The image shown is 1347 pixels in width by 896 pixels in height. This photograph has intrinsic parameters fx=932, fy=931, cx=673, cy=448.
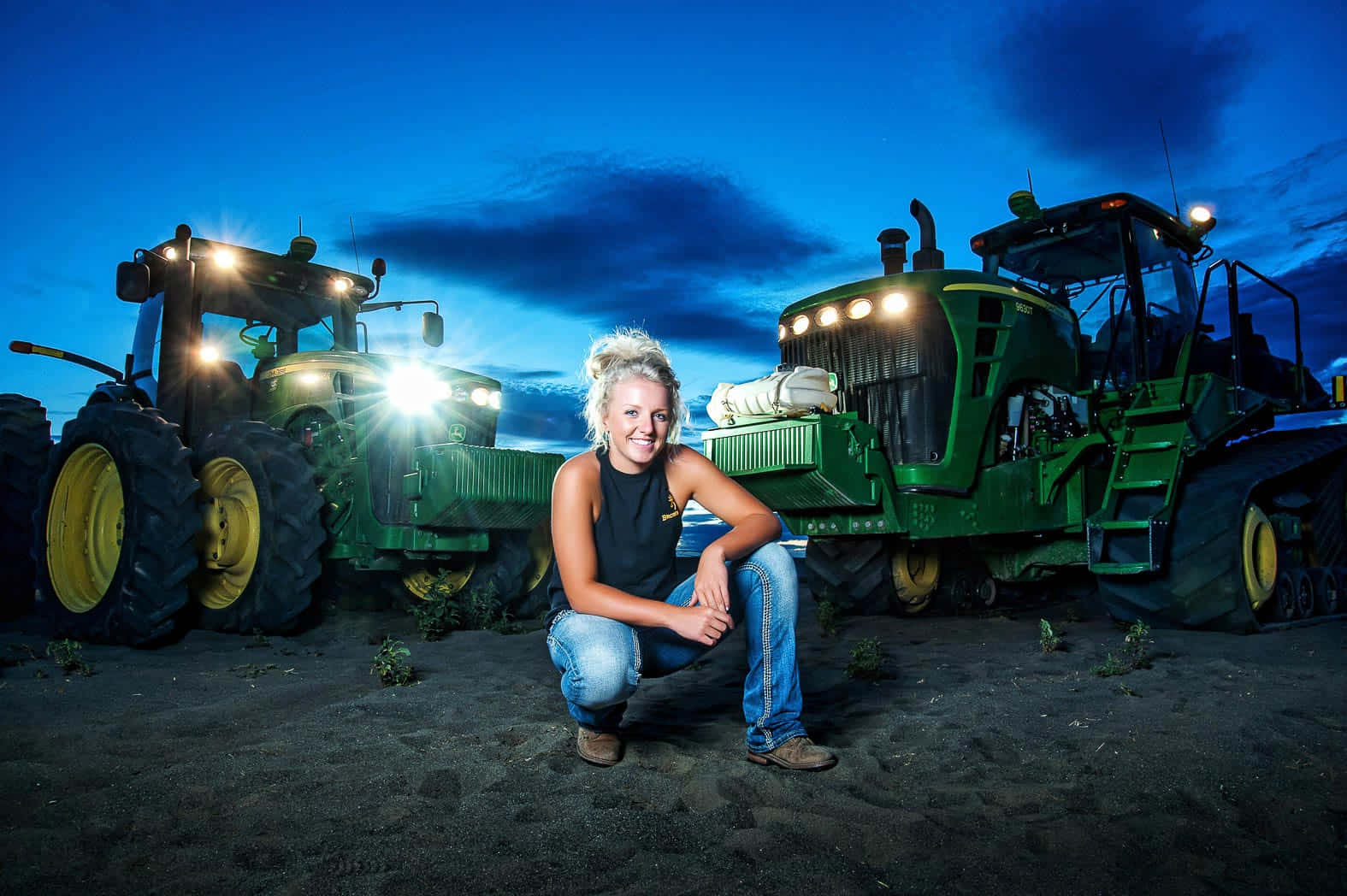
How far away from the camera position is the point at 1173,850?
7.56 feet

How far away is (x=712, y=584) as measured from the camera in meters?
2.77

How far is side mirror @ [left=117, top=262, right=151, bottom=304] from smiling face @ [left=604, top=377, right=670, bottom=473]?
487 centimetres

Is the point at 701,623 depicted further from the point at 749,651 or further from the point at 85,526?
the point at 85,526

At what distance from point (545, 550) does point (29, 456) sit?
4056 millimetres

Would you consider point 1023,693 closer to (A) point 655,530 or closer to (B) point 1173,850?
(B) point 1173,850

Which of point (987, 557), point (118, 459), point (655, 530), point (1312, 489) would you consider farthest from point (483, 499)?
point (1312, 489)

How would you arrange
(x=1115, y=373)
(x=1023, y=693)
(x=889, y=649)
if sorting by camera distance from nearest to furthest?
(x=1023, y=693) → (x=889, y=649) → (x=1115, y=373)

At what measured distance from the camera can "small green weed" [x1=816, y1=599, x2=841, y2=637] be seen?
20.8 ft

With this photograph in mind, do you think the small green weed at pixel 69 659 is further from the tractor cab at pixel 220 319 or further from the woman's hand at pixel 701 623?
the woman's hand at pixel 701 623

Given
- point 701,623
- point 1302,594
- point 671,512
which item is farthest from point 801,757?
point 1302,594

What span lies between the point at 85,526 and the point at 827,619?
5.19 m

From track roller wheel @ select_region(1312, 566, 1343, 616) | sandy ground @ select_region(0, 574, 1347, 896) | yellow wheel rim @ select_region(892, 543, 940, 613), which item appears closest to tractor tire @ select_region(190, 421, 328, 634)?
sandy ground @ select_region(0, 574, 1347, 896)

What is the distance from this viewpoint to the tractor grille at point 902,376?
6191mm

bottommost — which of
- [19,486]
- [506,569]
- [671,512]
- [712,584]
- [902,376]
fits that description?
[506,569]
